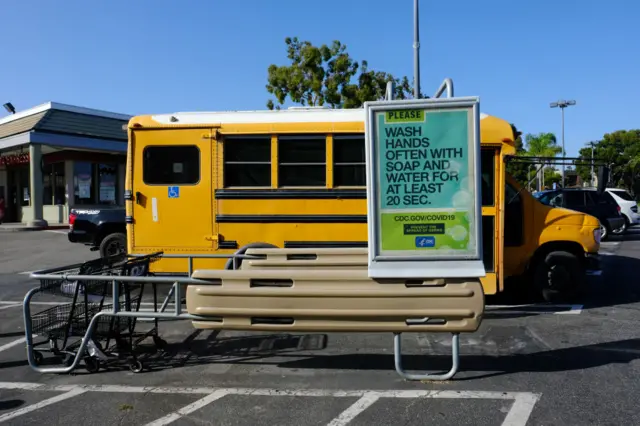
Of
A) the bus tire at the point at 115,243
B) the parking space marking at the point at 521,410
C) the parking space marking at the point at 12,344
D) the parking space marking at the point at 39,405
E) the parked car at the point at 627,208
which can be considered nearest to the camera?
the parking space marking at the point at 521,410

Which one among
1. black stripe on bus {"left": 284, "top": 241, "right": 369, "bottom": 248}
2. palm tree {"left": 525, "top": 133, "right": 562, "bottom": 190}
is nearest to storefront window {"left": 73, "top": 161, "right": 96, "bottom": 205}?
black stripe on bus {"left": 284, "top": 241, "right": 369, "bottom": 248}

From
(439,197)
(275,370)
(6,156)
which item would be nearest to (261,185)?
(275,370)

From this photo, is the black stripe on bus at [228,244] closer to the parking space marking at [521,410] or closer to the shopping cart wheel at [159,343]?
the shopping cart wheel at [159,343]

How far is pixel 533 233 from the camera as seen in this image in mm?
7469

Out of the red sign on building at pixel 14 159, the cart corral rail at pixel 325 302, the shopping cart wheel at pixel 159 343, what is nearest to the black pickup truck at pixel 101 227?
the shopping cart wheel at pixel 159 343

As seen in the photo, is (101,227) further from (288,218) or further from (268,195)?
(288,218)

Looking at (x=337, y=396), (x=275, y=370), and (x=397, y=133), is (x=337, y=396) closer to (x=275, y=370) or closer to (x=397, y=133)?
(x=275, y=370)

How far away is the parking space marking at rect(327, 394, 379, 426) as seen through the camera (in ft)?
12.7

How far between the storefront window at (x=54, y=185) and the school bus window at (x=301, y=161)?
21859mm

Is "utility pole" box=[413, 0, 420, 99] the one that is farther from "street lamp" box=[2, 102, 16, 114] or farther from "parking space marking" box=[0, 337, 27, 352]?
"street lamp" box=[2, 102, 16, 114]

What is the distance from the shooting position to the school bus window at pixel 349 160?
7.22 m

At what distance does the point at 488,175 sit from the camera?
7027mm

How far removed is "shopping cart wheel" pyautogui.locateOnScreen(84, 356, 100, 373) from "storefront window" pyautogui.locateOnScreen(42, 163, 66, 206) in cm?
2320

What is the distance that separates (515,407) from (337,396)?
1442mm
